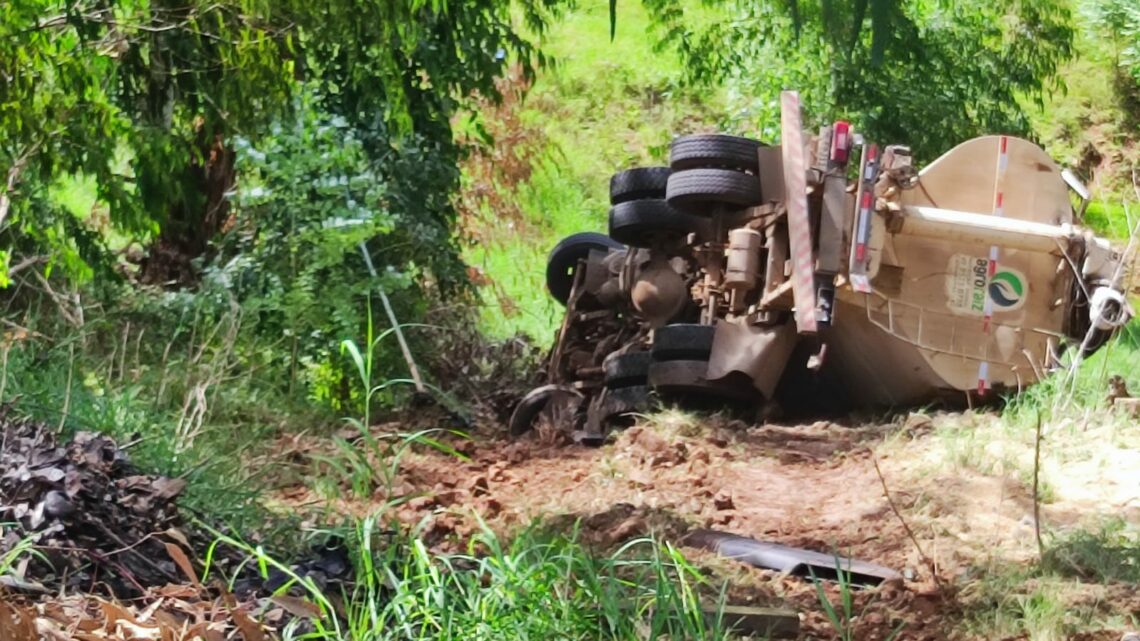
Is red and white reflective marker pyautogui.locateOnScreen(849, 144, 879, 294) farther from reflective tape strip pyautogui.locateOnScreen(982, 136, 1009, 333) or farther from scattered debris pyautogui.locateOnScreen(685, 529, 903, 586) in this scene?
scattered debris pyautogui.locateOnScreen(685, 529, 903, 586)

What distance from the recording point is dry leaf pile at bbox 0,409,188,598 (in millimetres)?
4336

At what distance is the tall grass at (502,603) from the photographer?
3979 millimetres

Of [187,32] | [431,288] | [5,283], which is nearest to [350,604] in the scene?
[5,283]

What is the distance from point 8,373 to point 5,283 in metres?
0.47

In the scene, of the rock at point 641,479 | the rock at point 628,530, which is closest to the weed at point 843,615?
the rock at point 628,530

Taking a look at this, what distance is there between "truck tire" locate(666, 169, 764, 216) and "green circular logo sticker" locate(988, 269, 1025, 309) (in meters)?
1.35

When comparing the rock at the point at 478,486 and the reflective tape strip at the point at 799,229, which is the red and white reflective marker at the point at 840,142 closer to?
the reflective tape strip at the point at 799,229

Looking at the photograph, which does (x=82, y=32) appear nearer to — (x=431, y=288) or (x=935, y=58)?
(x=431, y=288)

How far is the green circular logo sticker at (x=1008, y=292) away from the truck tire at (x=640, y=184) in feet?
6.29

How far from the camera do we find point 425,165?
9.88m

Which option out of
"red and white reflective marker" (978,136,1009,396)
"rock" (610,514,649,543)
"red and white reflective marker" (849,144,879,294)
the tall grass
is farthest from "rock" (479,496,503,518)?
"red and white reflective marker" (978,136,1009,396)

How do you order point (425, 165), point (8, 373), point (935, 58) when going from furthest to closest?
point (935, 58), point (425, 165), point (8, 373)

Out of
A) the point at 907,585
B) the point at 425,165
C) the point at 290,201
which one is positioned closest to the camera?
the point at 907,585

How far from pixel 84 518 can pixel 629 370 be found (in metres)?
4.69
